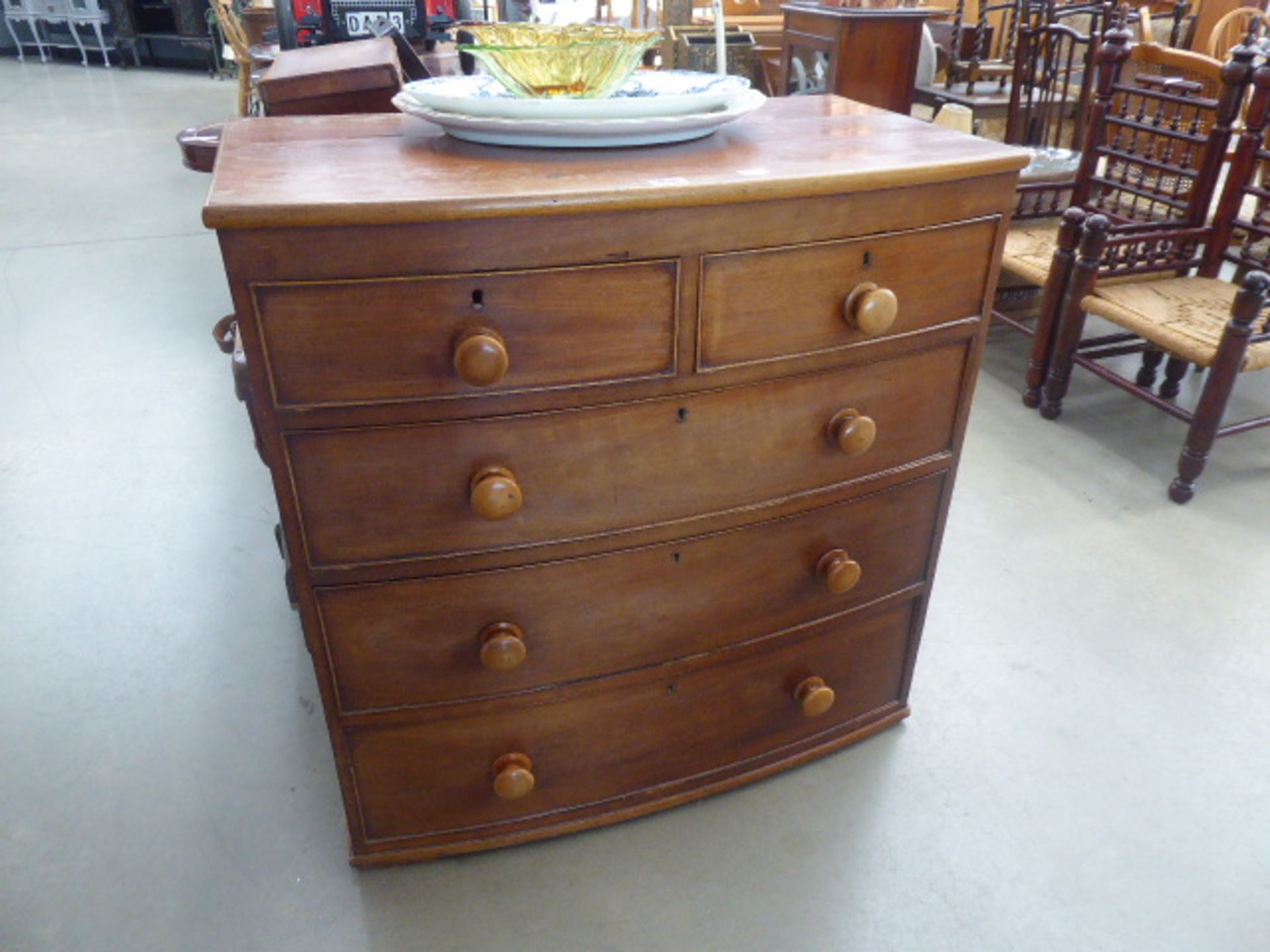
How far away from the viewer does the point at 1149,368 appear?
9.09ft

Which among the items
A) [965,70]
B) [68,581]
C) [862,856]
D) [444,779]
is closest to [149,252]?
[68,581]

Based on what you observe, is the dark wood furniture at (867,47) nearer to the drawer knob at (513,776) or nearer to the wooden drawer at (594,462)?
the wooden drawer at (594,462)

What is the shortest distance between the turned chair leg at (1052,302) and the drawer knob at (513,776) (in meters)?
2.10

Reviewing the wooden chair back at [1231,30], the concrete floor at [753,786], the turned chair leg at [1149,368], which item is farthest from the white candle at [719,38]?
the wooden chair back at [1231,30]

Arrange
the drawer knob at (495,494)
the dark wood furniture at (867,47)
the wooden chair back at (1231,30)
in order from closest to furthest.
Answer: the drawer knob at (495,494)
the dark wood furniture at (867,47)
the wooden chair back at (1231,30)

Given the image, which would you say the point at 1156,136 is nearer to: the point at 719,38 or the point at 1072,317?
the point at 1072,317

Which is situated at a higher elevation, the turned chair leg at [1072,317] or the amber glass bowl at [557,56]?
the amber glass bowl at [557,56]

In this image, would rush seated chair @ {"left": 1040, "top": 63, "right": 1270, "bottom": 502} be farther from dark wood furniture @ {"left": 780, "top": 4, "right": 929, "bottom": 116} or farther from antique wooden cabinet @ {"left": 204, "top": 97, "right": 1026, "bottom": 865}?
dark wood furniture @ {"left": 780, "top": 4, "right": 929, "bottom": 116}

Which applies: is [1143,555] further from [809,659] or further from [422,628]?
[422,628]

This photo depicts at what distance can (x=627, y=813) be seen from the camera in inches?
55.8

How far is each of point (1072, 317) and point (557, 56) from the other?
198cm

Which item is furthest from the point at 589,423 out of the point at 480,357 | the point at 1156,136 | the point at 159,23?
the point at 159,23

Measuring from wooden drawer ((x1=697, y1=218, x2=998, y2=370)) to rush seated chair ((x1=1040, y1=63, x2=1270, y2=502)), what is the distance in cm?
135

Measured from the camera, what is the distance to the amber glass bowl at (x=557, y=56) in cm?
105
